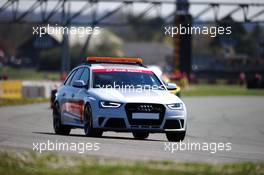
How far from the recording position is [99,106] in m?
16.6

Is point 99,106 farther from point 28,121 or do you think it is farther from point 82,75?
point 28,121

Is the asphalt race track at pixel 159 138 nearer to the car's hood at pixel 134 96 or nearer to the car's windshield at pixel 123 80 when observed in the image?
the car's hood at pixel 134 96

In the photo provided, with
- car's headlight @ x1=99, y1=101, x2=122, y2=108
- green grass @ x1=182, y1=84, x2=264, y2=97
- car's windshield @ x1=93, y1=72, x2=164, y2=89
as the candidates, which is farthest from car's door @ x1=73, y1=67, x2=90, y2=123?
green grass @ x1=182, y1=84, x2=264, y2=97

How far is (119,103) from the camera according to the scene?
53.9 feet

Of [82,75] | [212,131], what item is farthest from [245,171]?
[212,131]

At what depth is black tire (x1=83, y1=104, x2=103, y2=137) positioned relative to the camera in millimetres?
16688

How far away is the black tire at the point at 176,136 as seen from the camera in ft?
56.1

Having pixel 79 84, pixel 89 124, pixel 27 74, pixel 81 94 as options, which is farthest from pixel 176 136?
pixel 27 74

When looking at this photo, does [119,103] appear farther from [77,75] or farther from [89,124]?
[77,75]

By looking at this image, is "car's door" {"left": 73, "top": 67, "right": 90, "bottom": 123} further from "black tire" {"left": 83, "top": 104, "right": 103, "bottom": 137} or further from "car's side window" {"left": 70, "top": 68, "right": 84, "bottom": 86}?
"car's side window" {"left": 70, "top": 68, "right": 84, "bottom": 86}

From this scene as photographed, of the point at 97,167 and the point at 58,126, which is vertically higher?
the point at 97,167

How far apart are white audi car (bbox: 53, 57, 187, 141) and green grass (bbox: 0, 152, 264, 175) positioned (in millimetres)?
3622

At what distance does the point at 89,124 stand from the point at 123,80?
3.68 feet

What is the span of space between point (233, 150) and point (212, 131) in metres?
7.11
